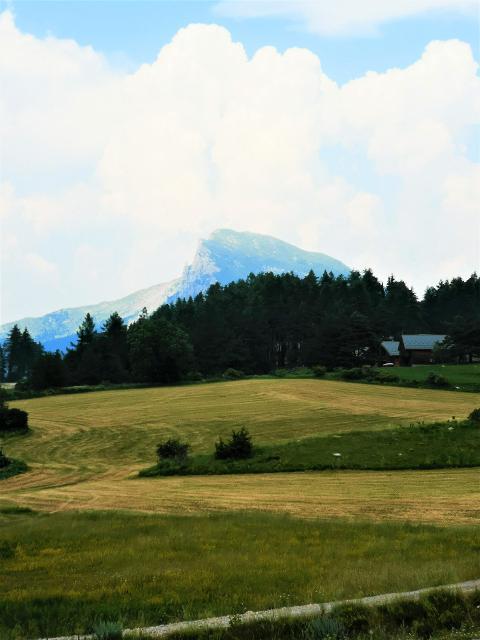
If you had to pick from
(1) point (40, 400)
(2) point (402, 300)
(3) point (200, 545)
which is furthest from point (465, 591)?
(2) point (402, 300)

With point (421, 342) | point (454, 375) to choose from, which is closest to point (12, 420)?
point (454, 375)

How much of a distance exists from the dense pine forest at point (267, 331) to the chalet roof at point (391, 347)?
2.87 m

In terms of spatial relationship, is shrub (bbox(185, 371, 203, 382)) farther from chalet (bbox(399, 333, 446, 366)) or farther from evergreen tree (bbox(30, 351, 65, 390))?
chalet (bbox(399, 333, 446, 366))

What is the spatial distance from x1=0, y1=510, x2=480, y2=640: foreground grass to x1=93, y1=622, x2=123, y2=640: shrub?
43.6 inches

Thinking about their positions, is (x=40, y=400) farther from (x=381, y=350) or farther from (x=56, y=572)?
(x=56, y=572)

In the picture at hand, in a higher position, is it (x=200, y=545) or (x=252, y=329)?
(x=252, y=329)

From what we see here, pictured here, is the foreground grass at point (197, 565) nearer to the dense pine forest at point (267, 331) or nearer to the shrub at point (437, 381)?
the shrub at point (437, 381)

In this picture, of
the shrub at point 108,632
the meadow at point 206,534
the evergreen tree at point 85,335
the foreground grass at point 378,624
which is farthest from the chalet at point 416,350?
the shrub at point 108,632

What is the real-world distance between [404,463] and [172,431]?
2516cm

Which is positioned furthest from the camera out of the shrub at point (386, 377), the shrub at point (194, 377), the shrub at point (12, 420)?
the shrub at point (194, 377)

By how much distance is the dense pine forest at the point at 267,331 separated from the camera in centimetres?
11504

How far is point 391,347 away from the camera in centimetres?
14112

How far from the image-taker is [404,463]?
122ft

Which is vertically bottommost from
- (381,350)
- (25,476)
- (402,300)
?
(25,476)
